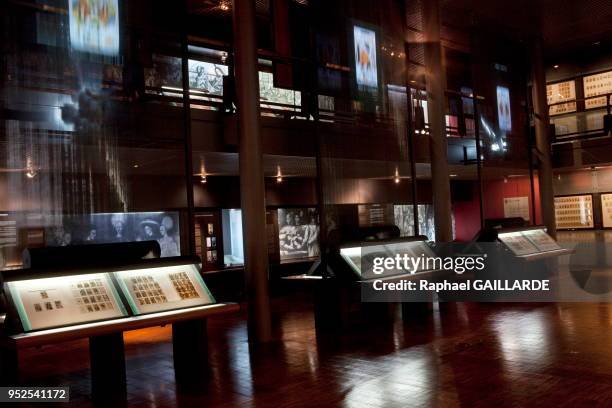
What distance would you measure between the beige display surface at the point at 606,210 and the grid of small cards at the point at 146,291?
12734 millimetres

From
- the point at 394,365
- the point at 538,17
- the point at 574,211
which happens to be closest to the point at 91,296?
the point at 394,365

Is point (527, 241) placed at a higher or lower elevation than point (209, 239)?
lower

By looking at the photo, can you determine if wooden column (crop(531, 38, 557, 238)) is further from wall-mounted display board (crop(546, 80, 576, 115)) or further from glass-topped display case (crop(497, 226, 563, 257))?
wall-mounted display board (crop(546, 80, 576, 115))

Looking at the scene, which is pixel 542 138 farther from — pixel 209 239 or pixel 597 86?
pixel 209 239

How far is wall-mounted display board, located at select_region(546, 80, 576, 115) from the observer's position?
49.7ft

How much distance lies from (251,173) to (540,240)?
6.36m

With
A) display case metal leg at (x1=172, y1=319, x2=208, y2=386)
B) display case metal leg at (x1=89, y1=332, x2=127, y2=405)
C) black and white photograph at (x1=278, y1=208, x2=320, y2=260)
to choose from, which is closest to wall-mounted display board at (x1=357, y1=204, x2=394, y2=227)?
black and white photograph at (x1=278, y1=208, x2=320, y2=260)

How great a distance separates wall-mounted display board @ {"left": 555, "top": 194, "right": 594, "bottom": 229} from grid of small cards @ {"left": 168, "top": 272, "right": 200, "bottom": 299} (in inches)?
491

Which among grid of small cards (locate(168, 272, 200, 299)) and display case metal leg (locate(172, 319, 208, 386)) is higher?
grid of small cards (locate(168, 272, 200, 299))

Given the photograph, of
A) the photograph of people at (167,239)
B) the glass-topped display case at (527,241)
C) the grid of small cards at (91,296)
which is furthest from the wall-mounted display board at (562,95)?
the grid of small cards at (91,296)

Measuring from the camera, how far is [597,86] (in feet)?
48.7

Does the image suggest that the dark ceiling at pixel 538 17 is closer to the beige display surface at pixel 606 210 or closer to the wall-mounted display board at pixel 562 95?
the wall-mounted display board at pixel 562 95

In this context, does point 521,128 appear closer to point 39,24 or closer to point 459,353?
point 459,353

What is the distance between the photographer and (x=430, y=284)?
854 cm
